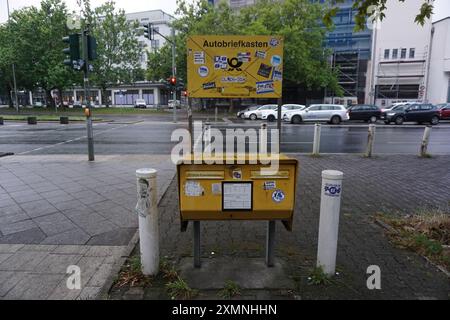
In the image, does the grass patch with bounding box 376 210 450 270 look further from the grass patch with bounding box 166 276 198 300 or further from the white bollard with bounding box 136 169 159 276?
the white bollard with bounding box 136 169 159 276

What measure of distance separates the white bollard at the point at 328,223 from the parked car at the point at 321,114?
24.7m

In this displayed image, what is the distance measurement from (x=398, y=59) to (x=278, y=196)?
51534 millimetres

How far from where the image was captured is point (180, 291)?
299 centimetres

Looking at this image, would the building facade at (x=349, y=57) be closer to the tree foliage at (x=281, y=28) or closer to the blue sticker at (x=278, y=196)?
the tree foliage at (x=281, y=28)

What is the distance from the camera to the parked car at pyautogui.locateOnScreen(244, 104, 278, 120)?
30.2 metres

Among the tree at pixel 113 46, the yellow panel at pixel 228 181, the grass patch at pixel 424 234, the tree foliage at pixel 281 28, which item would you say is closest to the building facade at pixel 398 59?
the tree foliage at pixel 281 28

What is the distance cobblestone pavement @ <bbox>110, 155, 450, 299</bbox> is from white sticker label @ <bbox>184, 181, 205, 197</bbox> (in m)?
0.90

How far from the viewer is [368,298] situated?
2951 millimetres

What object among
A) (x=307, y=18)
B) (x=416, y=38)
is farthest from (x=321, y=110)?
(x=416, y=38)

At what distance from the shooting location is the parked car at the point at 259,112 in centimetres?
3023

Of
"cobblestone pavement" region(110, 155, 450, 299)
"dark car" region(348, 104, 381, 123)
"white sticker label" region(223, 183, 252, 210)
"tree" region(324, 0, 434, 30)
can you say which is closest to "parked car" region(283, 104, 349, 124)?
"dark car" region(348, 104, 381, 123)

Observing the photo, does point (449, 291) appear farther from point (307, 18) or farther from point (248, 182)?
point (307, 18)

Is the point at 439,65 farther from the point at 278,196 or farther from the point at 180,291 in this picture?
the point at 180,291

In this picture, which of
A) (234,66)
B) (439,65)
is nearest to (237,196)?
(234,66)
